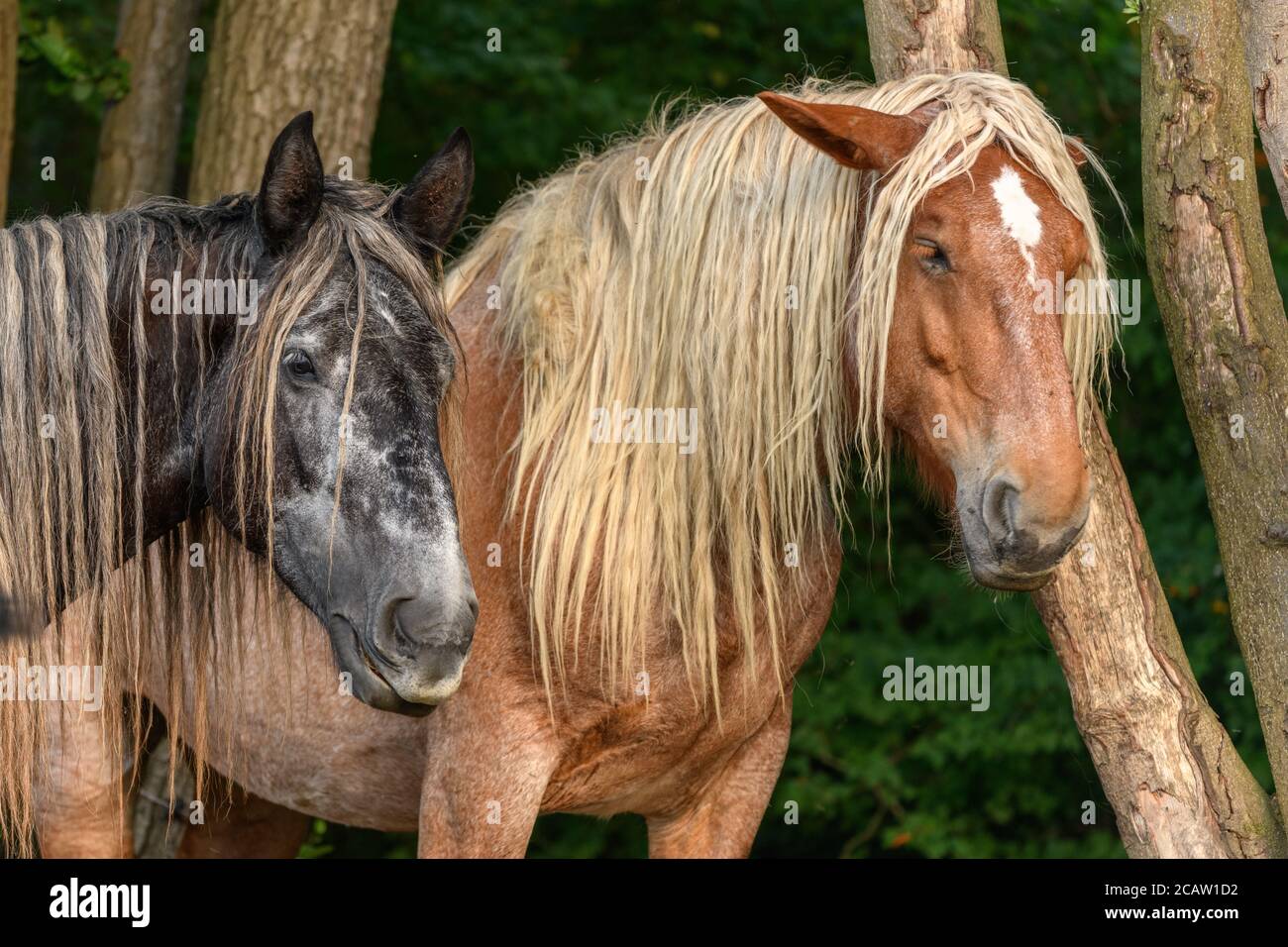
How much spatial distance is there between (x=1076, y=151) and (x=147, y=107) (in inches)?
148

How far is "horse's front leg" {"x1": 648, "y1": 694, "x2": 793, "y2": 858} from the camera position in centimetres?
355

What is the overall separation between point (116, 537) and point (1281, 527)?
2.52 m

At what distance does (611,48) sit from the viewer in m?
6.78

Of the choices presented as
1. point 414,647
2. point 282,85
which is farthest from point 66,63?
point 414,647

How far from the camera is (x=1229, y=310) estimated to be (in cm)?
335

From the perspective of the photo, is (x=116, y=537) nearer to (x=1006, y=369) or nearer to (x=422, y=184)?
(x=422, y=184)

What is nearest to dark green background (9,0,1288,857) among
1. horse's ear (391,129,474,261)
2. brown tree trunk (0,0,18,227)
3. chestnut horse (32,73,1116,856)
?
brown tree trunk (0,0,18,227)

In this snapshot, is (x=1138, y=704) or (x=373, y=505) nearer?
(x=373, y=505)

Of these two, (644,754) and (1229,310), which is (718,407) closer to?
(644,754)

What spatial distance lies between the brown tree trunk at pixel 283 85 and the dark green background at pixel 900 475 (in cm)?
144

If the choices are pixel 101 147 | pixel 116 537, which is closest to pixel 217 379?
pixel 116 537

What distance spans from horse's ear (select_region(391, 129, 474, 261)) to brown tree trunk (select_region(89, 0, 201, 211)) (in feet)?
9.56

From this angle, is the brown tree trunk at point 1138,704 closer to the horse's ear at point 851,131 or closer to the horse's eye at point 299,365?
the horse's ear at point 851,131

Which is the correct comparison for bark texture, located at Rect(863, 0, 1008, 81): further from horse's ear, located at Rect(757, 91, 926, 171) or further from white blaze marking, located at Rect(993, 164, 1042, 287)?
white blaze marking, located at Rect(993, 164, 1042, 287)
